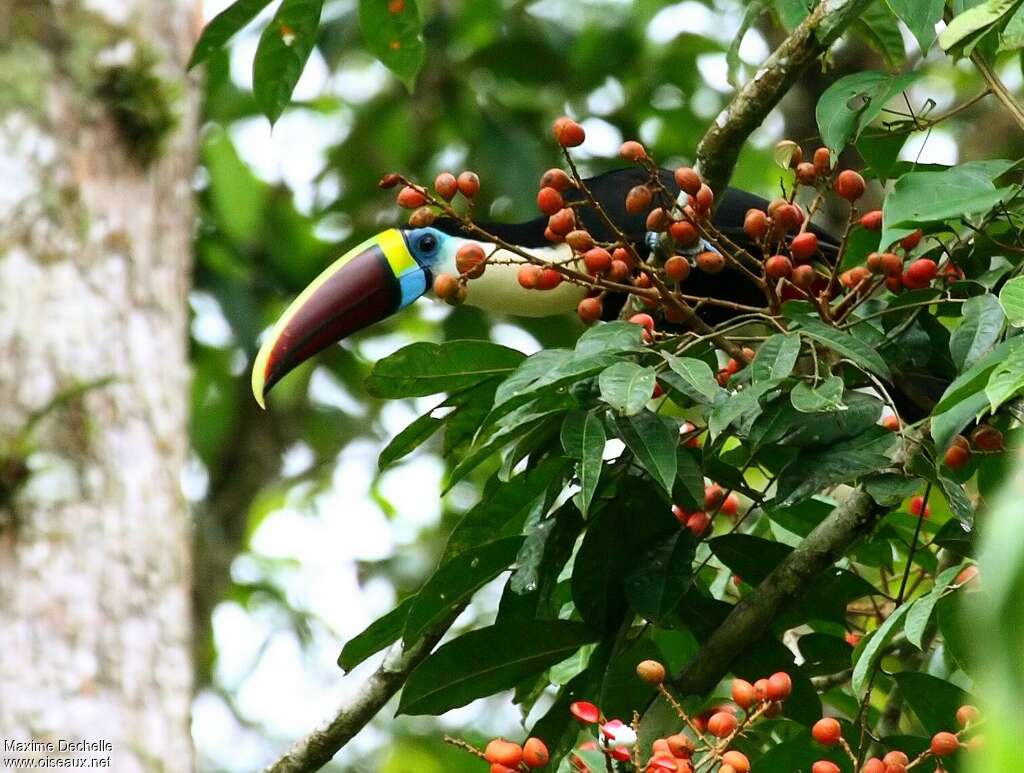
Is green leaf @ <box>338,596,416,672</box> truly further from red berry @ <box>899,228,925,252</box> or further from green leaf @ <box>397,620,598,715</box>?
red berry @ <box>899,228,925,252</box>

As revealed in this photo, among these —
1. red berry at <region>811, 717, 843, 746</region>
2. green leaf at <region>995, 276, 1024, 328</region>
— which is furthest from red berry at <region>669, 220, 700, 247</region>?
red berry at <region>811, 717, 843, 746</region>

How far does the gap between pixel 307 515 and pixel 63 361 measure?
3.16 metres

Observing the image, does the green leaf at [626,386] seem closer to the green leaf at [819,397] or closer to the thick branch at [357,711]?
the green leaf at [819,397]

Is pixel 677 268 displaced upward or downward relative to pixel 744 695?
upward

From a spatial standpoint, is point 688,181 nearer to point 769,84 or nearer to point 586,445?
point 769,84

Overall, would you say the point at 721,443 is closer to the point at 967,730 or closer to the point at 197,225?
the point at 967,730

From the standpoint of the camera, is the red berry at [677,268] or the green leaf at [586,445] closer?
the green leaf at [586,445]

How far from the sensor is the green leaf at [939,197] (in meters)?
1.50

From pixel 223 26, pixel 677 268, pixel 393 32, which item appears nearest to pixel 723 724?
pixel 677 268

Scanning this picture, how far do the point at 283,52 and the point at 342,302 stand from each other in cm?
65

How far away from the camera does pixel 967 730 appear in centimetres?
153

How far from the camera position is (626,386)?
5.01 ft

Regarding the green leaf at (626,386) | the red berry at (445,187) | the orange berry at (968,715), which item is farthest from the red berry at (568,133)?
the orange berry at (968,715)

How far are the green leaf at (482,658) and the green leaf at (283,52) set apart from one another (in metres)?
0.97
